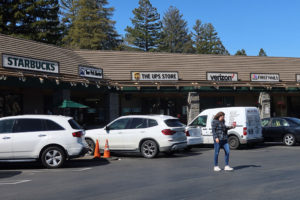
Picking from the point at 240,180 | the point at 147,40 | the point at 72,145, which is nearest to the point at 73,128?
the point at 72,145

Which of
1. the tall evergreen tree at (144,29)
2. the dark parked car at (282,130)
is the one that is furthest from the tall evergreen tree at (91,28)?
the dark parked car at (282,130)

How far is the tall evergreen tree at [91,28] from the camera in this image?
51.7 metres

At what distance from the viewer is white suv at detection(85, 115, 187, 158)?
1361cm

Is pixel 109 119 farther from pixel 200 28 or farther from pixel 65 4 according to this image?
Result: pixel 200 28

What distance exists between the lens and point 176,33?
73312 mm

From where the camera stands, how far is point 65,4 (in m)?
63.1

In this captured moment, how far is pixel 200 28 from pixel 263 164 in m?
66.1

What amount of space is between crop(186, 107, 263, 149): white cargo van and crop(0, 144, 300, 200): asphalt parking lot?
3.40 meters

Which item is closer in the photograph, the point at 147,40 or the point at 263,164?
the point at 263,164

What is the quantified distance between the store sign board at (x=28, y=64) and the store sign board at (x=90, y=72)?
186 cm

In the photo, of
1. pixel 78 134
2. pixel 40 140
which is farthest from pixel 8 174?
pixel 78 134

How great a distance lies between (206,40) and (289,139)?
57.1 metres

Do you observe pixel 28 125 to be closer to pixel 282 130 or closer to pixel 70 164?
pixel 70 164

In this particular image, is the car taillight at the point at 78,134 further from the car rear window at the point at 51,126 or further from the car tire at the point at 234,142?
the car tire at the point at 234,142
